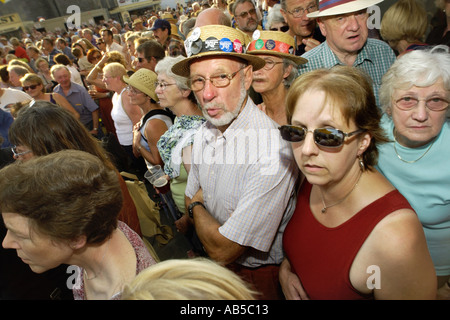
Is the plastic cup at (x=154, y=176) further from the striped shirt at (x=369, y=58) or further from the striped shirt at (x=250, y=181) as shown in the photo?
the striped shirt at (x=369, y=58)

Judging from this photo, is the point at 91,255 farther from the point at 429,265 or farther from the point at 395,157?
the point at 395,157

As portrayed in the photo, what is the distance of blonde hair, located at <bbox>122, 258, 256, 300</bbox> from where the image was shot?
2.61ft

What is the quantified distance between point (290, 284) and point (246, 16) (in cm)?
416

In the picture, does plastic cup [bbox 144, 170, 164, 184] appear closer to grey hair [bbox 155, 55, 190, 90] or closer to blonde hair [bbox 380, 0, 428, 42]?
grey hair [bbox 155, 55, 190, 90]

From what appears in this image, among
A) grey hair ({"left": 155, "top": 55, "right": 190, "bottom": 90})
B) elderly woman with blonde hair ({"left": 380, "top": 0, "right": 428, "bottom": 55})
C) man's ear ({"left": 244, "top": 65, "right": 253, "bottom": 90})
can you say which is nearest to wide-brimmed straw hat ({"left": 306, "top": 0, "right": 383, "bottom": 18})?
elderly woman with blonde hair ({"left": 380, "top": 0, "right": 428, "bottom": 55})

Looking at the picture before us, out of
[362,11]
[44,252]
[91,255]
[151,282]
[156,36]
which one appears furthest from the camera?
[156,36]

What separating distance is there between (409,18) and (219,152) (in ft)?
9.06

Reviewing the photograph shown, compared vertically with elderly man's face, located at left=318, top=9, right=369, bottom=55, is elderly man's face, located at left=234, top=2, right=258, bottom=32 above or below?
above

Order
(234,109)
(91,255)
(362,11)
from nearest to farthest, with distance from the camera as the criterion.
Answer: (91,255), (234,109), (362,11)

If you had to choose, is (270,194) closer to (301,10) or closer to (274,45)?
(274,45)

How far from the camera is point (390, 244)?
3.57 ft

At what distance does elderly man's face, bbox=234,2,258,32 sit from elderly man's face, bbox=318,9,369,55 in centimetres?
215

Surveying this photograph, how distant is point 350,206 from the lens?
1.30 metres

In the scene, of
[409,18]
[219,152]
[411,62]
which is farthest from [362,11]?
[219,152]
